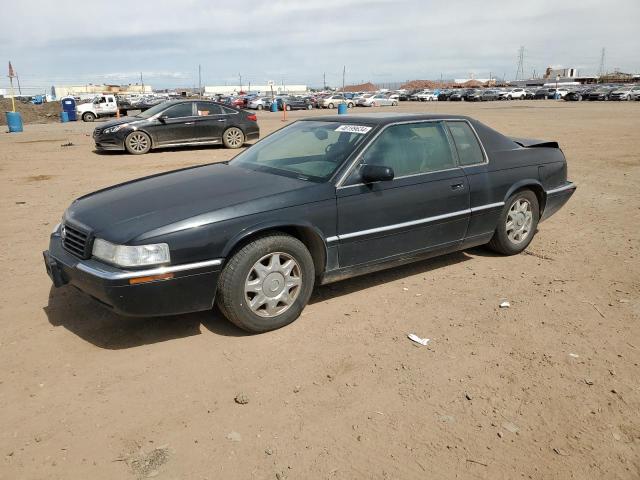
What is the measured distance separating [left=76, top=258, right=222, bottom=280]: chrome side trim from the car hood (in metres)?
0.20

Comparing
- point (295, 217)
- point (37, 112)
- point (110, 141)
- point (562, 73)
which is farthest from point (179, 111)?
point (562, 73)

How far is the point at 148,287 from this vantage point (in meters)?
3.30

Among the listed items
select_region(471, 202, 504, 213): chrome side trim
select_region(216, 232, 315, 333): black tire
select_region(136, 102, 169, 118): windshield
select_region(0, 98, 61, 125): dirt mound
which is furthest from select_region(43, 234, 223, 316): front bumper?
select_region(0, 98, 61, 125): dirt mound

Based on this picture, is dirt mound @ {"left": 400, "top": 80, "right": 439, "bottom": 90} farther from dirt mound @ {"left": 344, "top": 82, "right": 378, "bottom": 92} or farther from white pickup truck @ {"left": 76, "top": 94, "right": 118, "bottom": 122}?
white pickup truck @ {"left": 76, "top": 94, "right": 118, "bottom": 122}

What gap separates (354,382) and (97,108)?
113ft

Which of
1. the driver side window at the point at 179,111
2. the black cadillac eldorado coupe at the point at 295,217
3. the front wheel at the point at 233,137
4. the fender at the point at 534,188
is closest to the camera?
the black cadillac eldorado coupe at the point at 295,217

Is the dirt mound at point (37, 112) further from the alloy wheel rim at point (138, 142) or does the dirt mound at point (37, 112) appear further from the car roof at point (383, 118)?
the car roof at point (383, 118)

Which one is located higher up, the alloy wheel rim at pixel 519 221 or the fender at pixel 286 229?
the fender at pixel 286 229

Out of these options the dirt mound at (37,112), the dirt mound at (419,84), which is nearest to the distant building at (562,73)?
the dirt mound at (419,84)

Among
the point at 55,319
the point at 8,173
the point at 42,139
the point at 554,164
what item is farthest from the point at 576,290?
the point at 42,139

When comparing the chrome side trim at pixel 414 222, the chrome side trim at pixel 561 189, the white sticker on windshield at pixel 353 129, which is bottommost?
the chrome side trim at pixel 414 222

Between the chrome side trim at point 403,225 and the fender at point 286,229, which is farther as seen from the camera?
the chrome side trim at point 403,225

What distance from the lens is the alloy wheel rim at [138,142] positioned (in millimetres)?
13641

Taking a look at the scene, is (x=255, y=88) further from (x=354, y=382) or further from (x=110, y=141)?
(x=354, y=382)
